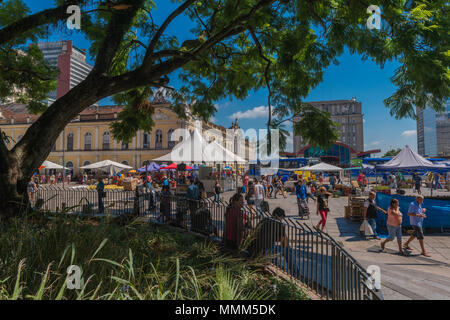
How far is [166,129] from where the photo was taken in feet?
159

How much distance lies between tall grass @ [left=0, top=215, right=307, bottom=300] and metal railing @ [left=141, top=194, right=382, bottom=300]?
57 cm

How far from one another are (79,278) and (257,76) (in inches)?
323

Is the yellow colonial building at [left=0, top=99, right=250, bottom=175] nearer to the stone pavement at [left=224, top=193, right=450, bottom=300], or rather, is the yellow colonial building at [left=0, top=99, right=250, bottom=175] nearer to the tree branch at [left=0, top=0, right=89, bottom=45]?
the stone pavement at [left=224, top=193, right=450, bottom=300]

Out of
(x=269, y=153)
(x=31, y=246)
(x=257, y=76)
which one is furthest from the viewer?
(x=257, y=76)

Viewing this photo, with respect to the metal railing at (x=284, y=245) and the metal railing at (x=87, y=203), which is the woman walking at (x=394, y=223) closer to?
the metal railing at (x=284, y=245)

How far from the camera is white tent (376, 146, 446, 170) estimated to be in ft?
48.5

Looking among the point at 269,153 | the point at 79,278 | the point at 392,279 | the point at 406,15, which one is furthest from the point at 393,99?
the point at 79,278

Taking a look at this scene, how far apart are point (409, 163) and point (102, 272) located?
17.4 meters

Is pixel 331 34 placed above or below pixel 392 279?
above

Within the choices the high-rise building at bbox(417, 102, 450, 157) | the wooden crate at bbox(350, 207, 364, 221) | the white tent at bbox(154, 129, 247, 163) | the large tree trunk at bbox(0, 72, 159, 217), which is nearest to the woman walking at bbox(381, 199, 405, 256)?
the wooden crate at bbox(350, 207, 364, 221)

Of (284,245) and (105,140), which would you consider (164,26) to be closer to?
(284,245)

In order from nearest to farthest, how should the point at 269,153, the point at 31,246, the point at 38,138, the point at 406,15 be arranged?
the point at 31,246
the point at 406,15
the point at 38,138
the point at 269,153
